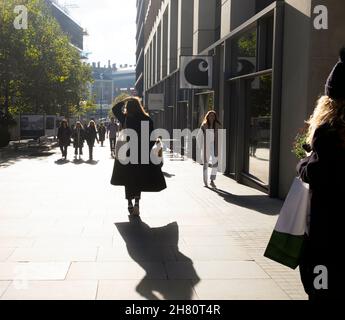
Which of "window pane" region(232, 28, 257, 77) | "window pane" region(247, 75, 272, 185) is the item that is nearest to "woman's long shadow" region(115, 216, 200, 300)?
"window pane" region(247, 75, 272, 185)

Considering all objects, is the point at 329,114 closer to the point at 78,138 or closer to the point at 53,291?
the point at 53,291

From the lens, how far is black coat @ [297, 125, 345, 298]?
9.28 feet

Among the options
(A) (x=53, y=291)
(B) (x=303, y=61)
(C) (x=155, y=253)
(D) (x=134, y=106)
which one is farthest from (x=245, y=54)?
(A) (x=53, y=291)

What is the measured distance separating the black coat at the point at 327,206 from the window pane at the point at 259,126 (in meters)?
7.90

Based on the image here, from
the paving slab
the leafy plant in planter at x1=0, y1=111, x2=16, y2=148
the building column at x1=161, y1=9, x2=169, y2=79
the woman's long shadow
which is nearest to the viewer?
the paving slab

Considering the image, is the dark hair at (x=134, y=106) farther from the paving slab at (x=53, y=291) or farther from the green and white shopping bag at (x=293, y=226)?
the green and white shopping bag at (x=293, y=226)

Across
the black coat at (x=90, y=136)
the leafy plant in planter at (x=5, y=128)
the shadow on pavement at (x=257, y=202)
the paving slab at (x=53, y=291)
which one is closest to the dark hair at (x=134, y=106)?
the shadow on pavement at (x=257, y=202)

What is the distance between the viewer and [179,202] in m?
9.78

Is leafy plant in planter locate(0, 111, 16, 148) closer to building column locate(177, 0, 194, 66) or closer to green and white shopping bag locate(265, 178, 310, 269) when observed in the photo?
building column locate(177, 0, 194, 66)

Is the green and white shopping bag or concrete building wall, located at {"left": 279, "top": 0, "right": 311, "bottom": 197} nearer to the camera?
the green and white shopping bag

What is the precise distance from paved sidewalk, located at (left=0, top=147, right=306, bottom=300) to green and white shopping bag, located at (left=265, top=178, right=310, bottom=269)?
1527 millimetres
